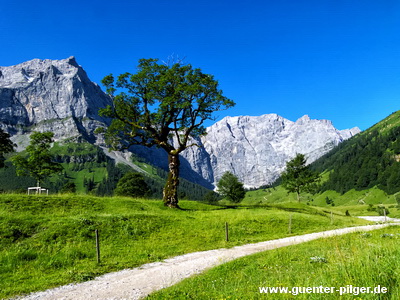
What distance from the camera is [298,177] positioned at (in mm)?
76062

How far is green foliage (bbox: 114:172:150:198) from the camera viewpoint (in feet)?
290

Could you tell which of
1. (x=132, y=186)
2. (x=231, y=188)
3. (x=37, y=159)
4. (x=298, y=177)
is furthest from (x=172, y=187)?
(x=132, y=186)

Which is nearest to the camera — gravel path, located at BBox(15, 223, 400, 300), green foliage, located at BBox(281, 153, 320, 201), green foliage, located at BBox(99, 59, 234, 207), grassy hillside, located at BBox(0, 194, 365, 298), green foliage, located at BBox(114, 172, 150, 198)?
gravel path, located at BBox(15, 223, 400, 300)

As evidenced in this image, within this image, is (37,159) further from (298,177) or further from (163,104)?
(298,177)

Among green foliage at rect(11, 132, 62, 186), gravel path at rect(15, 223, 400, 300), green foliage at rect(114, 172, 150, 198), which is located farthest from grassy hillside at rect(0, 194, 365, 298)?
green foliage at rect(114, 172, 150, 198)

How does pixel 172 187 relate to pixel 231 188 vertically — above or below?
above

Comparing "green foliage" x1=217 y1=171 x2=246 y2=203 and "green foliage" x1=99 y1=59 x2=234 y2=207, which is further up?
"green foliage" x1=99 y1=59 x2=234 y2=207

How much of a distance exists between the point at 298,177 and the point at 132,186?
174 ft

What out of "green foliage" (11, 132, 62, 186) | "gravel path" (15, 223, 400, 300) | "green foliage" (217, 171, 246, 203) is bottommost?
"gravel path" (15, 223, 400, 300)

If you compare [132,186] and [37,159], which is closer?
[37,159]

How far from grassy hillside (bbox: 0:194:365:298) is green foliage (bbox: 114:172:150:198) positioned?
176ft

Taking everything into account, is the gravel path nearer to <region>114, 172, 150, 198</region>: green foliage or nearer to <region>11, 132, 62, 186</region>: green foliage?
<region>11, 132, 62, 186</region>: green foliage

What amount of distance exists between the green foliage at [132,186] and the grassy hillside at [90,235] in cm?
5376

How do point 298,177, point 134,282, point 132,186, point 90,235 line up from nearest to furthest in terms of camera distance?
1. point 134,282
2. point 90,235
3. point 298,177
4. point 132,186
